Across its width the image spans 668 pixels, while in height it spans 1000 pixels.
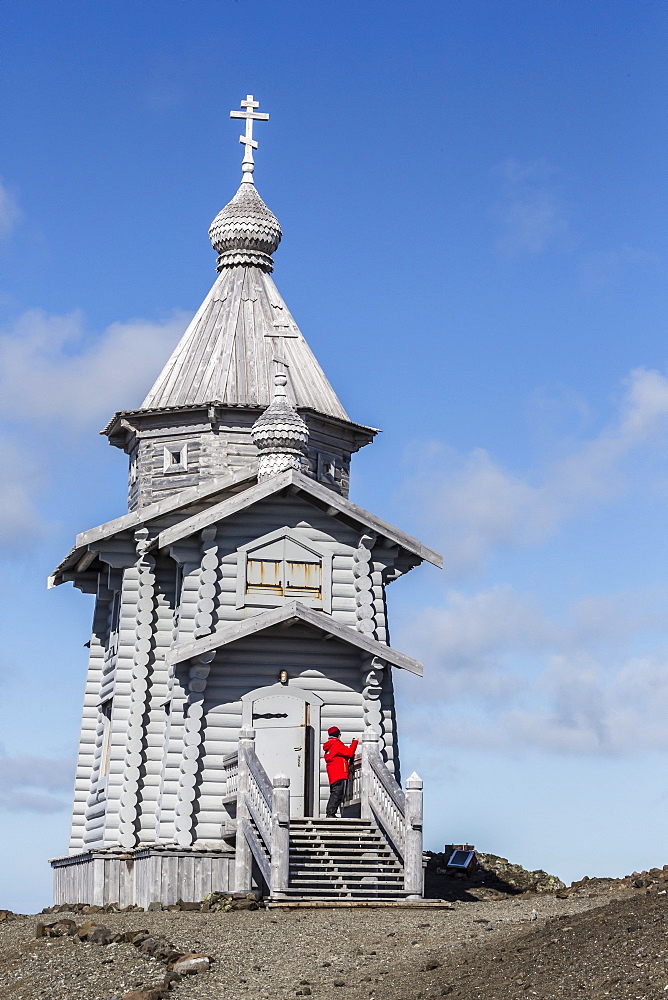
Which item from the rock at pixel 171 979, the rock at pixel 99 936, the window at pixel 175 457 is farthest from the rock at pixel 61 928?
the window at pixel 175 457

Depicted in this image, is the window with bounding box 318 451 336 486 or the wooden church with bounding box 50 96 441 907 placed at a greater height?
the window with bounding box 318 451 336 486

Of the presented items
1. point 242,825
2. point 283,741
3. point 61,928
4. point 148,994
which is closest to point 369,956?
point 148,994

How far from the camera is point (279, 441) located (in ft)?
95.5

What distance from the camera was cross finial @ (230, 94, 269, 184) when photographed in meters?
38.1

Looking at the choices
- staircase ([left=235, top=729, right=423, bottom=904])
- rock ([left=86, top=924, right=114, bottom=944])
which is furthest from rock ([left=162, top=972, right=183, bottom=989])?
staircase ([left=235, top=729, right=423, bottom=904])

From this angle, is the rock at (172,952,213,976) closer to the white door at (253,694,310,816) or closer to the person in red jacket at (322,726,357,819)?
the person in red jacket at (322,726,357,819)

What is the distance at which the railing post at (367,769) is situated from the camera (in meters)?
25.4

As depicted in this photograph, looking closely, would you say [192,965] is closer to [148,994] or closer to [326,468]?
[148,994]

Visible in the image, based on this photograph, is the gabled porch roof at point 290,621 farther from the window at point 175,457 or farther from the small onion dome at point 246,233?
the small onion dome at point 246,233

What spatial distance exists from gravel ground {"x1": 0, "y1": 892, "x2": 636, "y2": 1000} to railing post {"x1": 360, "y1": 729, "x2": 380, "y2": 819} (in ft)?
12.4

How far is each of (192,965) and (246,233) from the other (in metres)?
23.0

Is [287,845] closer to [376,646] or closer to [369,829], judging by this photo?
[369,829]

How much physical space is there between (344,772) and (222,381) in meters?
11.8

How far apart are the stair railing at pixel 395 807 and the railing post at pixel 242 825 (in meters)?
2.00
